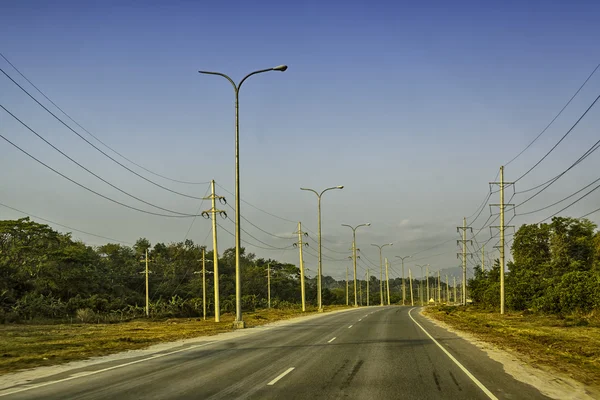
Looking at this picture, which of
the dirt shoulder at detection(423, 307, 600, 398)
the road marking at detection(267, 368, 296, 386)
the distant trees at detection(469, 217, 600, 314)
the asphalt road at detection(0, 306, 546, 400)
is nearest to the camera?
the asphalt road at detection(0, 306, 546, 400)

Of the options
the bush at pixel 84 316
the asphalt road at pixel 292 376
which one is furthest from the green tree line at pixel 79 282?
the asphalt road at pixel 292 376

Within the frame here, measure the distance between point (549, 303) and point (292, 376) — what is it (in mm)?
34063

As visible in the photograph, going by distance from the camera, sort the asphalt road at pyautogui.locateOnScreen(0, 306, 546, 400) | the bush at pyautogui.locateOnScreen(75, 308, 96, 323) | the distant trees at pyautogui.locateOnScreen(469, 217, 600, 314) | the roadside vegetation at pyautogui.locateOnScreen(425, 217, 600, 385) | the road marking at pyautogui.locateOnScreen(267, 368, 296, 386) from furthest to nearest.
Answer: the bush at pyautogui.locateOnScreen(75, 308, 96, 323)
the distant trees at pyautogui.locateOnScreen(469, 217, 600, 314)
the roadside vegetation at pyautogui.locateOnScreen(425, 217, 600, 385)
the road marking at pyautogui.locateOnScreen(267, 368, 296, 386)
the asphalt road at pyautogui.locateOnScreen(0, 306, 546, 400)

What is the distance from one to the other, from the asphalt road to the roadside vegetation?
2671 millimetres

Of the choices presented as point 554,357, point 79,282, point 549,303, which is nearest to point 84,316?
point 79,282

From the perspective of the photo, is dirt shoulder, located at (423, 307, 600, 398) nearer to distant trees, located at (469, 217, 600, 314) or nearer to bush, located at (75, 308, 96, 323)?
distant trees, located at (469, 217, 600, 314)

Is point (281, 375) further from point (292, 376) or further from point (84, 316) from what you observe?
point (84, 316)

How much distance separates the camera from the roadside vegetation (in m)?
17.1

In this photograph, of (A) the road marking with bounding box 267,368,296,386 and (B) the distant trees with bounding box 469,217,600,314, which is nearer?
(A) the road marking with bounding box 267,368,296,386

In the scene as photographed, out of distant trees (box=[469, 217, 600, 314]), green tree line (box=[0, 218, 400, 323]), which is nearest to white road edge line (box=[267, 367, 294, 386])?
distant trees (box=[469, 217, 600, 314])

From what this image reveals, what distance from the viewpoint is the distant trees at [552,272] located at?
3538 cm

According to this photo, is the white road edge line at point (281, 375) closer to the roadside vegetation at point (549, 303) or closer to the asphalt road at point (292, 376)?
the asphalt road at point (292, 376)

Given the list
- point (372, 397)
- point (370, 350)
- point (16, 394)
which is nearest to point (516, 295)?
point (370, 350)

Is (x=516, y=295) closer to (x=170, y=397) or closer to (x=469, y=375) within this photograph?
(x=469, y=375)
